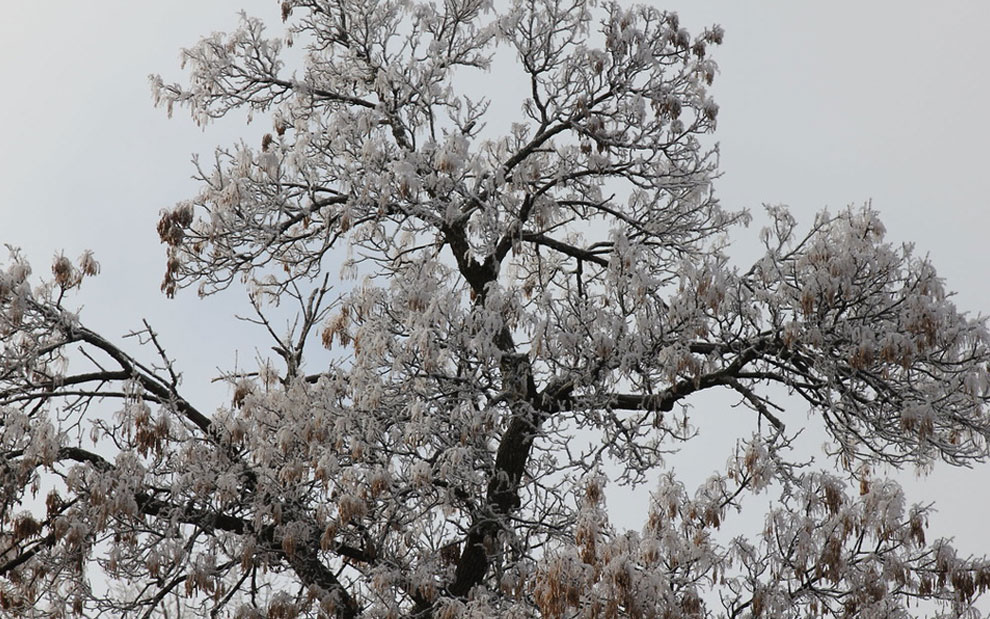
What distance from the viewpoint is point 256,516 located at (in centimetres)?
772

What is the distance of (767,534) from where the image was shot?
763 cm

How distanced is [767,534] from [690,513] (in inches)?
24.7

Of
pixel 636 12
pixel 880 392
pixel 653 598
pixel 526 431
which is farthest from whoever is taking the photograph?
pixel 636 12

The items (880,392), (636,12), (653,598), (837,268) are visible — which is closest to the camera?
(653,598)

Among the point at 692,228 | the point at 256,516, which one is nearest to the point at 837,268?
the point at 692,228

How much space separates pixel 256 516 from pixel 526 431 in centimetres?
208

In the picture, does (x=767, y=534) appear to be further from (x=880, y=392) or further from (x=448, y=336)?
(x=448, y=336)

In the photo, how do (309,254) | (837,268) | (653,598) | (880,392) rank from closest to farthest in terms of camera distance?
(653,598) < (837,268) < (880,392) < (309,254)

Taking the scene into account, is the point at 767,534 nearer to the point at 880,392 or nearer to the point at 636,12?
the point at 880,392

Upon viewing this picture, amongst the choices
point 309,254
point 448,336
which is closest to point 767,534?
point 448,336

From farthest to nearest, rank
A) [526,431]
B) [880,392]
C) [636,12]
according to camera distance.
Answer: [636,12]
[526,431]
[880,392]

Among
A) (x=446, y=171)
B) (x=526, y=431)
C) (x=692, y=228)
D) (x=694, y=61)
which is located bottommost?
(x=526, y=431)

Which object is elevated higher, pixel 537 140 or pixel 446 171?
pixel 537 140

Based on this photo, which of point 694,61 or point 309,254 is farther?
point 309,254
